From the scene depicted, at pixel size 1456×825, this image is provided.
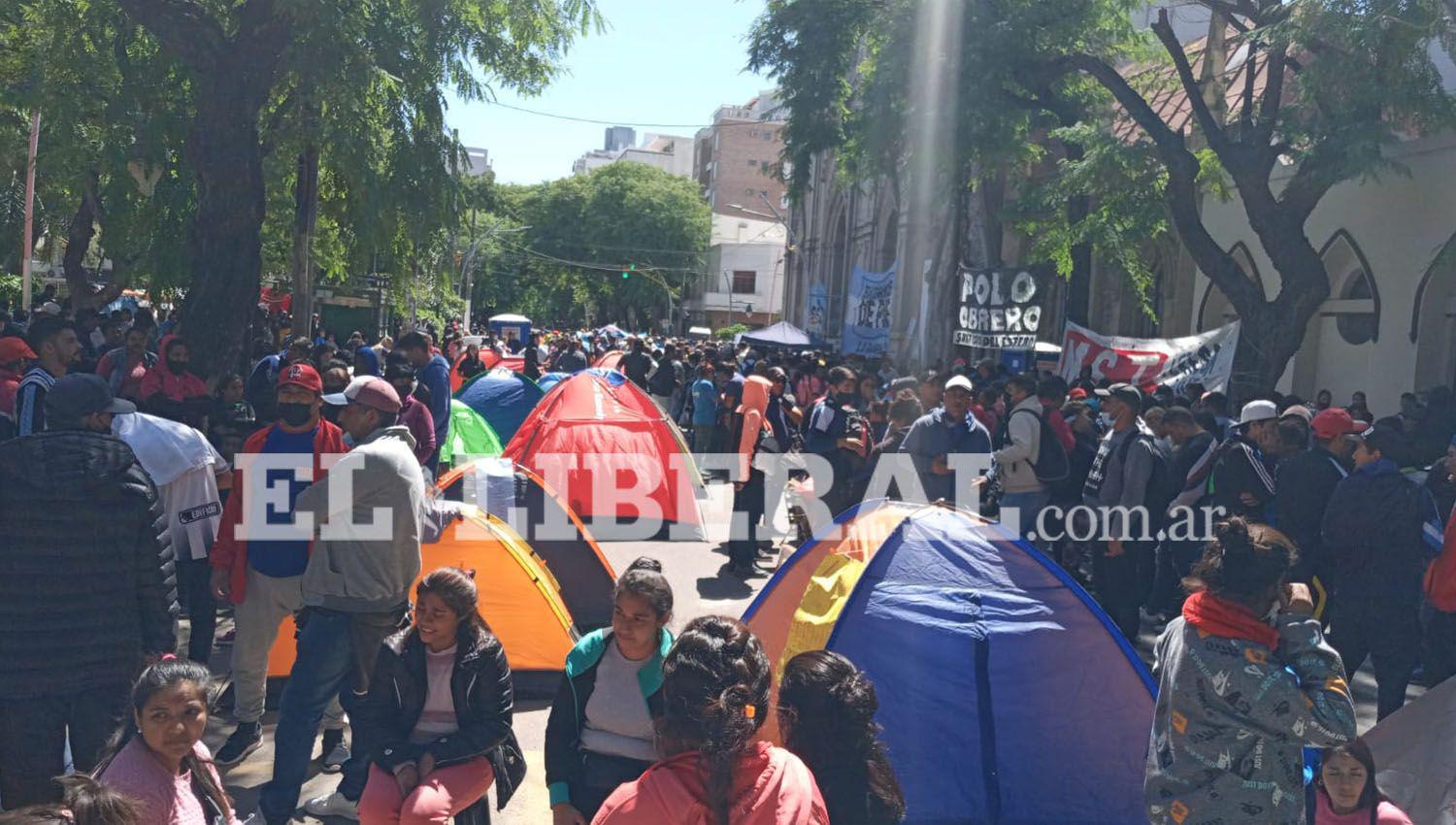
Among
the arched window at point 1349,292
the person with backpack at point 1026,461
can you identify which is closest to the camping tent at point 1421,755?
the person with backpack at point 1026,461

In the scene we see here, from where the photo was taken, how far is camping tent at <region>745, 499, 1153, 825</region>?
5457 millimetres

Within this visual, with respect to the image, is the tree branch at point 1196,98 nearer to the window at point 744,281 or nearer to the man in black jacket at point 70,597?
the man in black jacket at point 70,597

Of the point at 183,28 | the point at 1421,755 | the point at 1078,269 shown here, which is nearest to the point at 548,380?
the point at 183,28

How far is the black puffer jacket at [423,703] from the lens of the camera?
13.7 ft

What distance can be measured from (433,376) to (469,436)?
365 centimetres

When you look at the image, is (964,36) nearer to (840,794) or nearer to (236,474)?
(236,474)

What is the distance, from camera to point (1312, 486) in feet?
23.7

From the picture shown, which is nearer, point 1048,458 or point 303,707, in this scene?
point 303,707

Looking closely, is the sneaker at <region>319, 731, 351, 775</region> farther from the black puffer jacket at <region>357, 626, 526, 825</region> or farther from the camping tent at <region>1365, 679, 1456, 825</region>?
the camping tent at <region>1365, 679, 1456, 825</region>

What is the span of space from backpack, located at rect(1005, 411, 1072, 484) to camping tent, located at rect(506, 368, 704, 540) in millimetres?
4198

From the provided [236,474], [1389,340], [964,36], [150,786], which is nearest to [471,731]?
[150,786]

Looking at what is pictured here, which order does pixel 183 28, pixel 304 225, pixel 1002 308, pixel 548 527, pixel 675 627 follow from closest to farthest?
1. pixel 548 527
2. pixel 675 627
3. pixel 183 28
4. pixel 304 225
5. pixel 1002 308

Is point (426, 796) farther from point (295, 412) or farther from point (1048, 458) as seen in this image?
point (1048, 458)

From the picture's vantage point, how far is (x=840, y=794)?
9.87 feet
